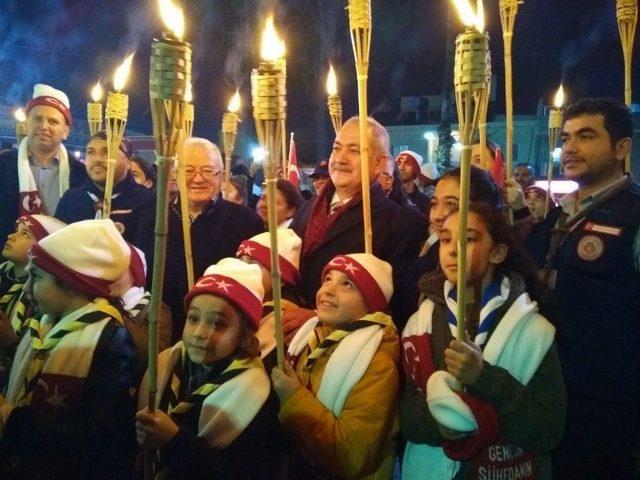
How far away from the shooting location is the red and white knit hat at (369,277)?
273cm

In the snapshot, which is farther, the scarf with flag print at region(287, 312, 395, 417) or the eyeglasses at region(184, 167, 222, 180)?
the eyeglasses at region(184, 167, 222, 180)

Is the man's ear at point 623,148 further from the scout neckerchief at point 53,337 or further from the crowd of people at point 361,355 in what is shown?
the scout neckerchief at point 53,337

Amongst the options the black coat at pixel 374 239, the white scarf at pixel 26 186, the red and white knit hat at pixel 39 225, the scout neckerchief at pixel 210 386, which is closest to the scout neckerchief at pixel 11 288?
the red and white knit hat at pixel 39 225

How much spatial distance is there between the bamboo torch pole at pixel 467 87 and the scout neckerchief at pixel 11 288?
259 cm

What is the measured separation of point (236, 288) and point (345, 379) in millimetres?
602

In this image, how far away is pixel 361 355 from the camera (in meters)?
2.48

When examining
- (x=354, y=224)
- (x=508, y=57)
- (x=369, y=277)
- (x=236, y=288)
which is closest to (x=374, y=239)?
(x=354, y=224)

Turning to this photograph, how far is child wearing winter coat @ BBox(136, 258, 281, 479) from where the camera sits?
2.12 metres

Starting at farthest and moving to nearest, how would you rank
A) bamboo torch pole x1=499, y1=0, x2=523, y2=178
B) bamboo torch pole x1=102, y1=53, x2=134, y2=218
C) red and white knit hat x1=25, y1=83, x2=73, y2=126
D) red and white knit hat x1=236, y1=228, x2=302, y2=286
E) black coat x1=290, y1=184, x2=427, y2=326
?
red and white knit hat x1=25, y1=83, x2=73, y2=126, bamboo torch pole x1=499, y1=0, x2=523, y2=178, black coat x1=290, y1=184, x2=427, y2=326, red and white knit hat x1=236, y1=228, x2=302, y2=286, bamboo torch pole x1=102, y1=53, x2=134, y2=218

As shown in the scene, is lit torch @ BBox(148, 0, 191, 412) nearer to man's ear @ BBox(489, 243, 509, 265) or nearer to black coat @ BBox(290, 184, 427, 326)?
man's ear @ BBox(489, 243, 509, 265)

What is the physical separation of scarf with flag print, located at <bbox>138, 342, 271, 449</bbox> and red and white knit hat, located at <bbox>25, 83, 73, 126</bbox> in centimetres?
307

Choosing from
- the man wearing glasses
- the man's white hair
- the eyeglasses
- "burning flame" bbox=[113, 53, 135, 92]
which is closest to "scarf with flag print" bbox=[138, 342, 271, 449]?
the man wearing glasses

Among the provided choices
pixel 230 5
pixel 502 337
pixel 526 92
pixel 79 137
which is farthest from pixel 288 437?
pixel 526 92

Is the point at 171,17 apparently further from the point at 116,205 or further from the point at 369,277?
the point at 116,205
